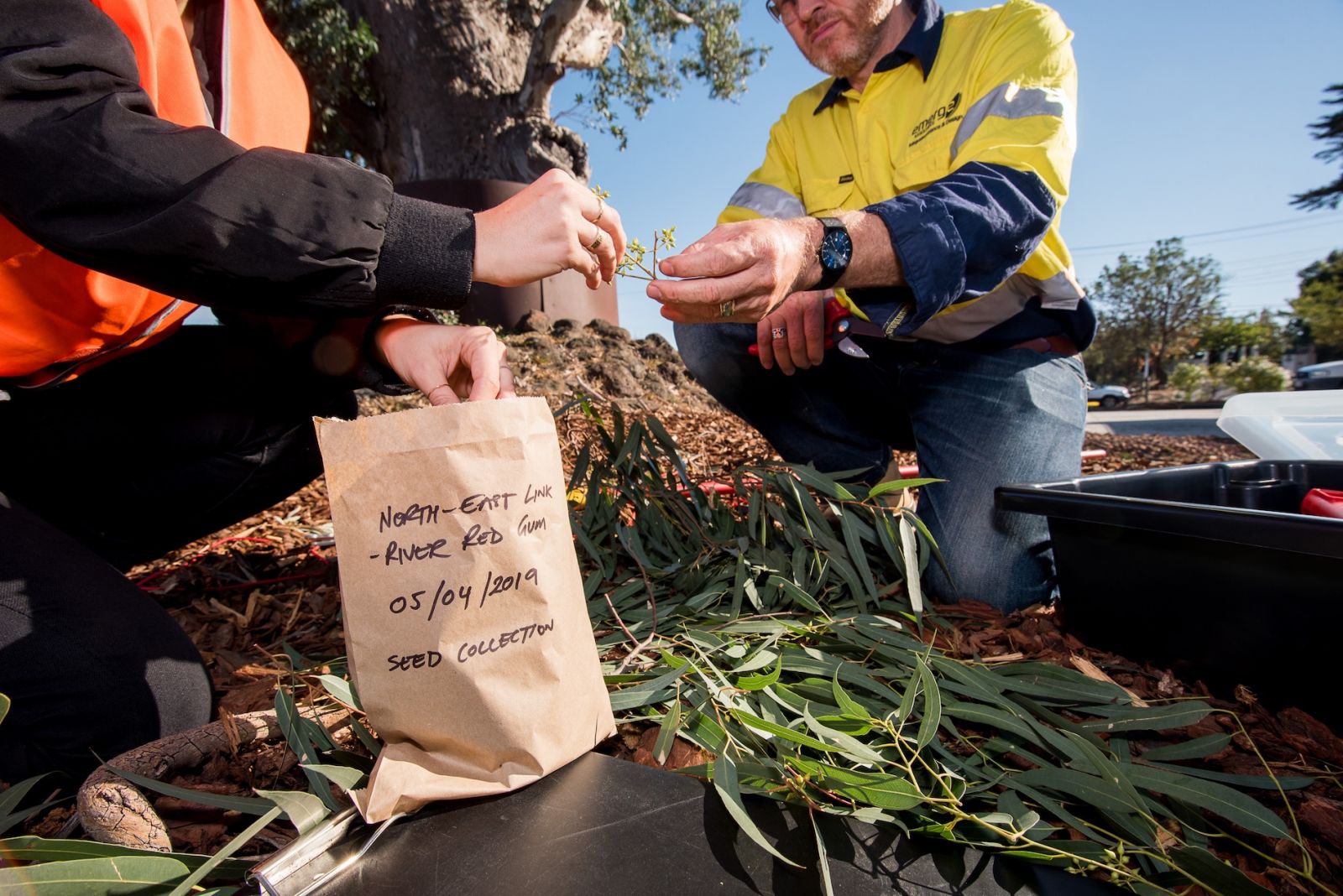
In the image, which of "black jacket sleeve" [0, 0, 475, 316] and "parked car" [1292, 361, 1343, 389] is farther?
"parked car" [1292, 361, 1343, 389]

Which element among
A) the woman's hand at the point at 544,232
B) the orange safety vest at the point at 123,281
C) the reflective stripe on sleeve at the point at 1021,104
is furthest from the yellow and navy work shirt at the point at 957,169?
the orange safety vest at the point at 123,281

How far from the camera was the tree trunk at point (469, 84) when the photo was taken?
623cm

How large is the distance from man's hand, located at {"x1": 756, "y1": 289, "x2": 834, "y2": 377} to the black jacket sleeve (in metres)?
1.14

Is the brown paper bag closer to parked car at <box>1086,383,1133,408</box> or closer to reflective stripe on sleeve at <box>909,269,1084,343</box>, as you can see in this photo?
reflective stripe on sleeve at <box>909,269,1084,343</box>

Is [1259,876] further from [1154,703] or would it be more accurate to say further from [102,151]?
[102,151]

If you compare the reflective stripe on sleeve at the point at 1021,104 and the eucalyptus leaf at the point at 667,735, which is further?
the reflective stripe on sleeve at the point at 1021,104

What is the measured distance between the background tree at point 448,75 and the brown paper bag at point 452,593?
20.6 feet

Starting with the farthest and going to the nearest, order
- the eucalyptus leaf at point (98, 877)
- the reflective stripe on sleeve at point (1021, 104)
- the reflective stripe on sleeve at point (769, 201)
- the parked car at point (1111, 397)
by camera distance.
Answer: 1. the parked car at point (1111, 397)
2. the reflective stripe on sleeve at point (769, 201)
3. the reflective stripe on sleeve at point (1021, 104)
4. the eucalyptus leaf at point (98, 877)

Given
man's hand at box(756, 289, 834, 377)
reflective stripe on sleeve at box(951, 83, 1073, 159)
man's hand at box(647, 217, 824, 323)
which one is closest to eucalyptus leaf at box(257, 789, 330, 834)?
man's hand at box(647, 217, 824, 323)

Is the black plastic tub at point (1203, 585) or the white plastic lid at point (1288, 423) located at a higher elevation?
the white plastic lid at point (1288, 423)

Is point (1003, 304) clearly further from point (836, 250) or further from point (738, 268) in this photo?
point (738, 268)

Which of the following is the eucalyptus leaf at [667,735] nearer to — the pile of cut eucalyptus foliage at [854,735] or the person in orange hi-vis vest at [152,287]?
the pile of cut eucalyptus foliage at [854,735]

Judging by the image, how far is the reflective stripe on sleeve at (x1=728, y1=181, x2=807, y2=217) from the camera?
2.13 meters

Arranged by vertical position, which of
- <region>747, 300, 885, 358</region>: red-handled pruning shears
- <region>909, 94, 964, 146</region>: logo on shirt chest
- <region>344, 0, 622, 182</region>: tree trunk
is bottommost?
<region>747, 300, 885, 358</region>: red-handled pruning shears
